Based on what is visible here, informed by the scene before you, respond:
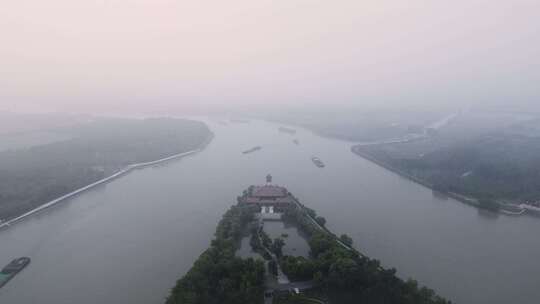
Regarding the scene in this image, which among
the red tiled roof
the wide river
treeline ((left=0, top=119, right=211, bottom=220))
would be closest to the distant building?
the red tiled roof

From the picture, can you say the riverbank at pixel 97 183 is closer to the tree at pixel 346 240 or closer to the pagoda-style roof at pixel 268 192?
the pagoda-style roof at pixel 268 192

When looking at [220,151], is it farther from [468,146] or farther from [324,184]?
[468,146]

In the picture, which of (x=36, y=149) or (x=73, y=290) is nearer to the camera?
(x=73, y=290)

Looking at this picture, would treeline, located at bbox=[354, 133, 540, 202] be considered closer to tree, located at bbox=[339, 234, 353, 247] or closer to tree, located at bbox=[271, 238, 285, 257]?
tree, located at bbox=[339, 234, 353, 247]

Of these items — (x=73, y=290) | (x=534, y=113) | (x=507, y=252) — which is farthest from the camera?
(x=534, y=113)

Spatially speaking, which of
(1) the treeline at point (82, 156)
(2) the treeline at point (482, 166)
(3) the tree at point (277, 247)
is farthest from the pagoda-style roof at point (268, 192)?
(1) the treeline at point (82, 156)

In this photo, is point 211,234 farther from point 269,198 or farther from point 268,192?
point 268,192

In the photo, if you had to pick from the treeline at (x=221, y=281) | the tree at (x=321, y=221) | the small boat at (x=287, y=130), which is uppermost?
the small boat at (x=287, y=130)

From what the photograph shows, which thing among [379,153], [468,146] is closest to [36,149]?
[379,153]
